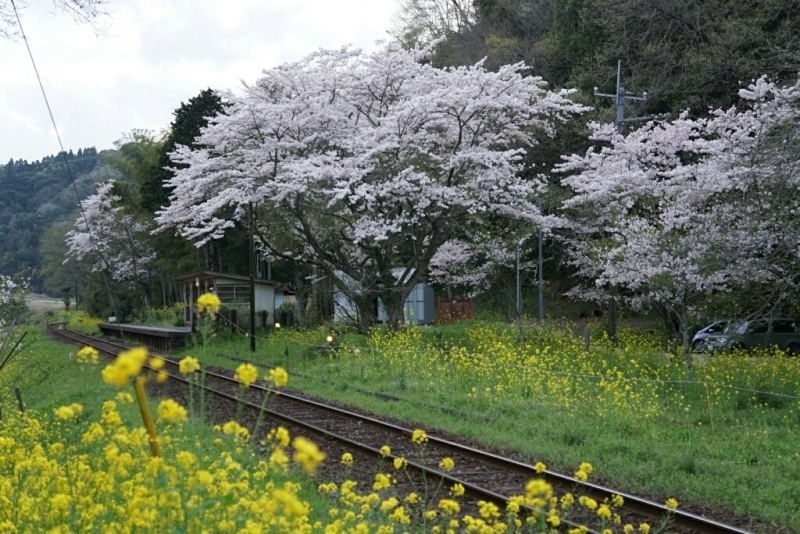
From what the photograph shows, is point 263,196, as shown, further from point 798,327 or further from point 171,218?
point 798,327

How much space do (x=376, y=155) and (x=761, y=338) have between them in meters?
11.0

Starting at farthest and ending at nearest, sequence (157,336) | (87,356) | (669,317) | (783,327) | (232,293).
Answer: (232,293)
(157,336)
(783,327)
(669,317)
(87,356)

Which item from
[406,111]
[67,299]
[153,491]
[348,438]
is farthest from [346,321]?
[67,299]

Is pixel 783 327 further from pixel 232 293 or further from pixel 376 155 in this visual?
pixel 232 293

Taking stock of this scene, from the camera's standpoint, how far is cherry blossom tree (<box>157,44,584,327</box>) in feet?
63.6

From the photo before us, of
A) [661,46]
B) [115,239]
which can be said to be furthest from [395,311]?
[115,239]

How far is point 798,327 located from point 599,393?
11298 millimetres

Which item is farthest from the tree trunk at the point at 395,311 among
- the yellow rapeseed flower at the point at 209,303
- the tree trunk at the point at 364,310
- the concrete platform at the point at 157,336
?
the yellow rapeseed flower at the point at 209,303

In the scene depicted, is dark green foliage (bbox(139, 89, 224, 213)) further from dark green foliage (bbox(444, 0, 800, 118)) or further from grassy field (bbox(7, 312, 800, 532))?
grassy field (bbox(7, 312, 800, 532))

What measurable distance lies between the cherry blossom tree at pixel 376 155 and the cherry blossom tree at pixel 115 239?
2191 centimetres

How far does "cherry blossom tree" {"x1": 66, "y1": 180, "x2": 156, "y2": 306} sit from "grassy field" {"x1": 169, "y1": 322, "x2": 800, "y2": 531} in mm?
25189

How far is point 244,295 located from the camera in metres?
29.0

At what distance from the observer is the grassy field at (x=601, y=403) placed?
26.6ft

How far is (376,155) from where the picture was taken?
785 inches
